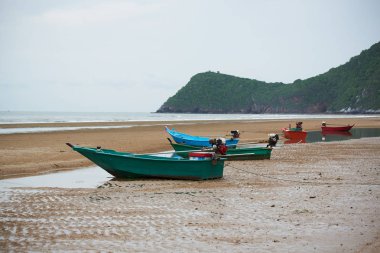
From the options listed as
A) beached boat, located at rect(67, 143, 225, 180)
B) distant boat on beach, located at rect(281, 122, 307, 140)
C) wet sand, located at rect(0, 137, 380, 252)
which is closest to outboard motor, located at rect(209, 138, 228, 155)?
beached boat, located at rect(67, 143, 225, 180)

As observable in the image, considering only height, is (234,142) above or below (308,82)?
below

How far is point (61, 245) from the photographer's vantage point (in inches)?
272

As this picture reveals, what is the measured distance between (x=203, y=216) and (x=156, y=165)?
5590mm

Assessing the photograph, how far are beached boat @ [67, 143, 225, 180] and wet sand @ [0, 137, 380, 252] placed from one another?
0.38m

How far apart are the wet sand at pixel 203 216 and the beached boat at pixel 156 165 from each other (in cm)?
38

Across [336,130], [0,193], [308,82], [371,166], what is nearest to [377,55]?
[308,82]

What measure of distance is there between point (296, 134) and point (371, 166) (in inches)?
557

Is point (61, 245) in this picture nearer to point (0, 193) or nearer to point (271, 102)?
point (0, 193)

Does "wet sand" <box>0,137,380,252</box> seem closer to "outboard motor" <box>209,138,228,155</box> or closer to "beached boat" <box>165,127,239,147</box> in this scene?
"outboard motor" <box>209,138,228,155</box>

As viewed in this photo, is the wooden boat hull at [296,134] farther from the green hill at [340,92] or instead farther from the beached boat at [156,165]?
the green hill at [340,92]

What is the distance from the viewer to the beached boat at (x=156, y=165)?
46.4ft

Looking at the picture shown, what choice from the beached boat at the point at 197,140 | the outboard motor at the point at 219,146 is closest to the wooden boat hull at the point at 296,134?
the beached boat at the point at 197,140

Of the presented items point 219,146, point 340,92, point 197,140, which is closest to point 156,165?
point 219,146

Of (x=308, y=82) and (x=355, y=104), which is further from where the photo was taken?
(x=308, y=82)
